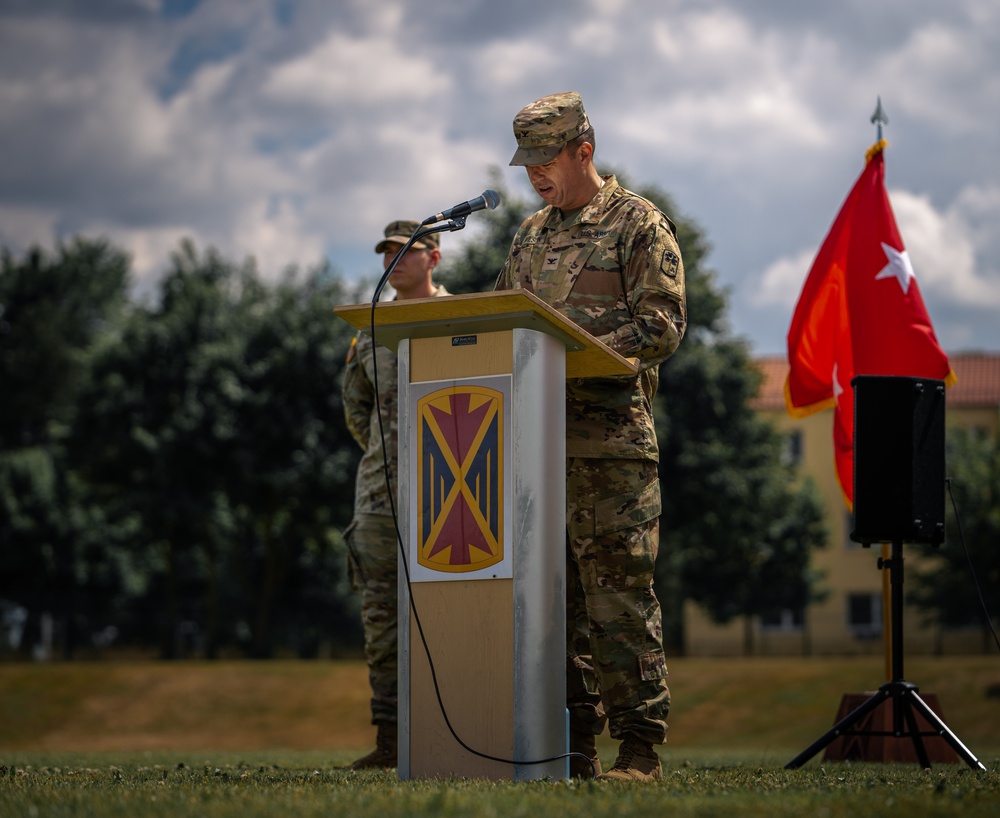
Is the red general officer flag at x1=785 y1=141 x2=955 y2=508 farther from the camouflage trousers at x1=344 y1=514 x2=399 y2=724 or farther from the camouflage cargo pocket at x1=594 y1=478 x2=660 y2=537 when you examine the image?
the camouflage cargo pocket at x1=594 y1=478 x2=660 y2=537

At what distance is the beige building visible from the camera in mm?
50469

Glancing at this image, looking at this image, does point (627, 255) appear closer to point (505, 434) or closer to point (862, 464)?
point (505, 434)

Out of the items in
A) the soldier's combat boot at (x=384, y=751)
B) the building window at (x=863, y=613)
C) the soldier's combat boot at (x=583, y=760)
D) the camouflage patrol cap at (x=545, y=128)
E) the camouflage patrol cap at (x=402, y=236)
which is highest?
the camouflage patrol cap at (x=402, y=236)

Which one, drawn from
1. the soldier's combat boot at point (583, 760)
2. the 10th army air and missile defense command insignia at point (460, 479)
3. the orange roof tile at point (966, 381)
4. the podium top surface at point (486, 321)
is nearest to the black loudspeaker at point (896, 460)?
the soldier's combat boot at point (583, 760)

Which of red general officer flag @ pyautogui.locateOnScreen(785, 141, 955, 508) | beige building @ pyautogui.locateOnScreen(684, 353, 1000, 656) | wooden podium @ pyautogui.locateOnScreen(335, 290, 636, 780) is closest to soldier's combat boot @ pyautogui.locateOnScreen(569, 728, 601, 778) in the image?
wooden podium @ pyautogui.locateOnScreen(335, 290, 636, 780)

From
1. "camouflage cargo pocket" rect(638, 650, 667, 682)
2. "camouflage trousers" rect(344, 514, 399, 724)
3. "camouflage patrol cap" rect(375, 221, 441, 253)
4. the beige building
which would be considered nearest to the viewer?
"camouflage cargo pocket" rect(638, 650, 667, 682)

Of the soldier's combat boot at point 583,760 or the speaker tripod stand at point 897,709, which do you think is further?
the speaker tripod stand at point 897,709

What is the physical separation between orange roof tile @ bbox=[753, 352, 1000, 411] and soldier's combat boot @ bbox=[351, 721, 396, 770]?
47658mm

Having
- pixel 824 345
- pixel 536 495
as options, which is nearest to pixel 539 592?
pixel 536 495

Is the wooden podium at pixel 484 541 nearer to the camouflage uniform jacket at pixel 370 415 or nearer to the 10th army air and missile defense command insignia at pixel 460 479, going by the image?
the 10th army air and missile defense command insignia at pixel 460 479

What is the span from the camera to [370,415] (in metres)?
8.28

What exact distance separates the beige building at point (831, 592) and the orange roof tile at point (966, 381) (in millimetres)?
44

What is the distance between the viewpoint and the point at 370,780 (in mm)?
4828

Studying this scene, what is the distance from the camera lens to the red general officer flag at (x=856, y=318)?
10695 millimetres
